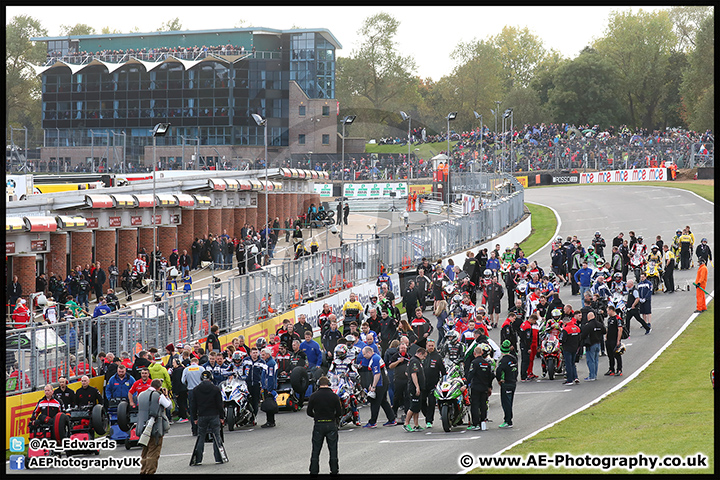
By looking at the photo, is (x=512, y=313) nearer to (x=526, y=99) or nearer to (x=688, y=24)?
(x=526, y=99)

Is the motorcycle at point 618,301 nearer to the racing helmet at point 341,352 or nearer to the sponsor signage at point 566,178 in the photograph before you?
the racing helmet at point 341,352

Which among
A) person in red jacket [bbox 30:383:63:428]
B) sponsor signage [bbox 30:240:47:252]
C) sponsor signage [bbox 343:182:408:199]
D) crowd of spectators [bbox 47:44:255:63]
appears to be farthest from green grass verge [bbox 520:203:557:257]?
crowd of spectators [bbox 47:44:255:63]

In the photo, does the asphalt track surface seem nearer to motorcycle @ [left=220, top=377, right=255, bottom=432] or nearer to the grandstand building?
motorcycle @ [left=220, top=377, right=255, bottom=432]

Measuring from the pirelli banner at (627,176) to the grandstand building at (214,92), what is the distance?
31.9 m

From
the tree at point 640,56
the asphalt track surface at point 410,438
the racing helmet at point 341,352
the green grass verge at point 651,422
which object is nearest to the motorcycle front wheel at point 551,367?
the asphalt track surface at point 410,438

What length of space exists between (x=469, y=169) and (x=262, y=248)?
35168 mm

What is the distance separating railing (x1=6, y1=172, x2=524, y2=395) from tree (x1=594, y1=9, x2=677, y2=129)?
75.2 metres

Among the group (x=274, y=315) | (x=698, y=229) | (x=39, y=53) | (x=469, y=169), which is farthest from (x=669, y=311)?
(x=39, y=53)

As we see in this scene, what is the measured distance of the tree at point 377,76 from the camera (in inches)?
4685

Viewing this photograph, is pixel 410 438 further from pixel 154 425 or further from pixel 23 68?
pixel 23 68

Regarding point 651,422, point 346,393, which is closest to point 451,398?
point 346,393

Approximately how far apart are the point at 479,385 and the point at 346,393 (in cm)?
250

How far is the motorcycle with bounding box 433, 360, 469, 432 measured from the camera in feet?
49.6

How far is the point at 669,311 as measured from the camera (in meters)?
25.3
